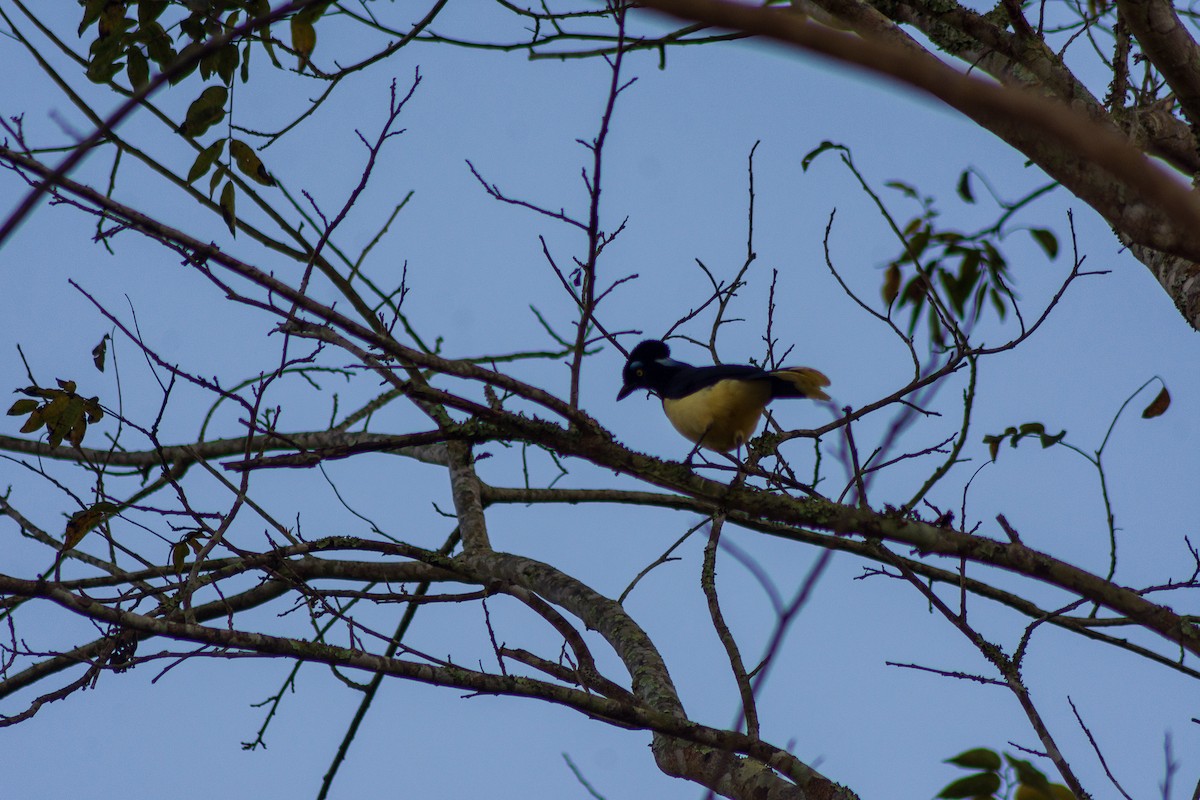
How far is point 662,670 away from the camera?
12.3 feet

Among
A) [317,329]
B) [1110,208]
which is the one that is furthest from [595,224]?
[1110,208]

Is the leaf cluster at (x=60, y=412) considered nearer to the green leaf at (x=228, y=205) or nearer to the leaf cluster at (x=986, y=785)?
the green leaf at (x=228, y=205)

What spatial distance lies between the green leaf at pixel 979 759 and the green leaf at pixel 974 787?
0.17ft

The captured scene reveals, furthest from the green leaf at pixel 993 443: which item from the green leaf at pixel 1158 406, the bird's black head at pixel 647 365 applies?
the bird's black head at pixel 647 365

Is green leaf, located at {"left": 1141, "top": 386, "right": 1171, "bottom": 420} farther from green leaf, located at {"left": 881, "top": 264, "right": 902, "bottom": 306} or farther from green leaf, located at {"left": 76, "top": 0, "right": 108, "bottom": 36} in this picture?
green leaf, located at {"left": 76, "top": 0, "right": 108, "bottom": 36}

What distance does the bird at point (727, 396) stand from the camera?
4.38 m

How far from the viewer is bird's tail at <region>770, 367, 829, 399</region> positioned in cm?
425

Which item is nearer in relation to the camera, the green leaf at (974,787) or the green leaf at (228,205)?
the green leaf at (974,787)

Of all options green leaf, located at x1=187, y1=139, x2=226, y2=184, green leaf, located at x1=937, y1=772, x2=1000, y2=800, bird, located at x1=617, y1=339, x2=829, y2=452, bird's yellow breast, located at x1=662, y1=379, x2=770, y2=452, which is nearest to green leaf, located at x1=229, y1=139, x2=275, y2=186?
green leaf, located at x1=187, y1=139, x2=226, y2=184

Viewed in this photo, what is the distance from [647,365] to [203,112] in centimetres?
258

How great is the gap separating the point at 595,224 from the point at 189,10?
1.88 meters

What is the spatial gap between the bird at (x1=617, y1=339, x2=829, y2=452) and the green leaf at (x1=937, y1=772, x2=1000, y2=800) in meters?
2.42

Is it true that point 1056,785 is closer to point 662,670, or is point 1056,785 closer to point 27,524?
point 662,670

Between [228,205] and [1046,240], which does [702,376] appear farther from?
[228,205]
